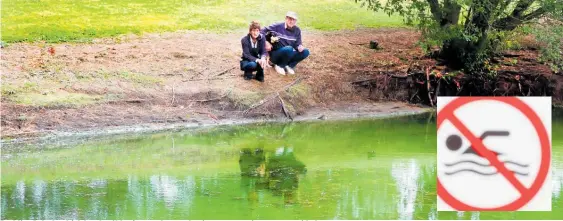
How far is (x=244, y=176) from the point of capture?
8.97m

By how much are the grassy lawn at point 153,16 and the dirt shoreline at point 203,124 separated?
2880mm

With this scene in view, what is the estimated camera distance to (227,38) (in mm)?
14477

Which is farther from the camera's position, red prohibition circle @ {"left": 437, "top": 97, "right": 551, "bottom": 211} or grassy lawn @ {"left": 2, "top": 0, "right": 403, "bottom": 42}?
grassy lawn @ {"left": 2, "top": 0, "right": 403, "bottom": 42}

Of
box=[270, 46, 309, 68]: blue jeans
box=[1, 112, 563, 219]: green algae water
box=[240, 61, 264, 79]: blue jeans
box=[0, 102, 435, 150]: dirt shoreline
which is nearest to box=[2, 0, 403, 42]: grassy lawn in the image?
box=[270, 46, 309, 68]: blue jeans

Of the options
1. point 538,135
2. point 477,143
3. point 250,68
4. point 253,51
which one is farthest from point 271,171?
point 538,135

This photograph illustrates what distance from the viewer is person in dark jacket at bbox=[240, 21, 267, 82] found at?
12.1m

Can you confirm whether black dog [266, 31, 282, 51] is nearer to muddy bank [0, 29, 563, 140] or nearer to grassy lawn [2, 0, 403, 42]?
muddy bank [0, 29, 563, 140]

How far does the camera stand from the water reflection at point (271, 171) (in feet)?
27.3

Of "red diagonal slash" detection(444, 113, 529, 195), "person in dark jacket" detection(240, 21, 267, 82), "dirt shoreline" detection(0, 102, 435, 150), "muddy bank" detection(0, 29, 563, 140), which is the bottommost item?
"dirt shoreline" detection(0, 102, 435, 150)

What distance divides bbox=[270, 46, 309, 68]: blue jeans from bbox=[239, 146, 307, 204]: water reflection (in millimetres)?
2437

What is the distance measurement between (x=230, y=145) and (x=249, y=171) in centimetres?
151

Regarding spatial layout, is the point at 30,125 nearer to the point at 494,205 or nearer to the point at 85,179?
the point at 85,179

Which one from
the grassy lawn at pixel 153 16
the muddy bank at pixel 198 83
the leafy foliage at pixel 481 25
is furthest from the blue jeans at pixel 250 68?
the grassy lawn at pixel 153 16

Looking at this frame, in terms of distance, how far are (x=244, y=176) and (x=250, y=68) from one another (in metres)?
3.81
